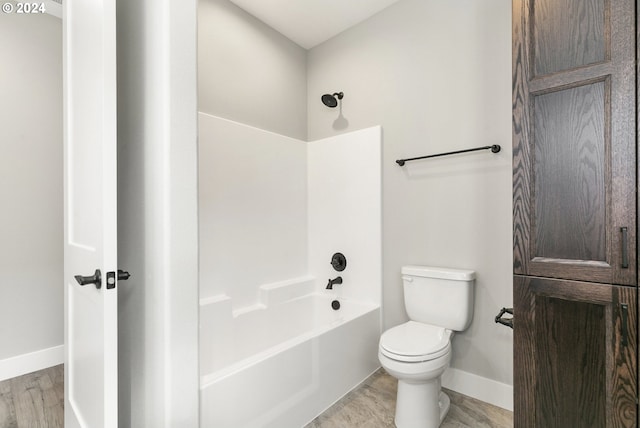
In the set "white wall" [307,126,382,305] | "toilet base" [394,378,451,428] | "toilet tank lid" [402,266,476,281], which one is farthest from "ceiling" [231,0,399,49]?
"toilet base" [394,378,451,428]

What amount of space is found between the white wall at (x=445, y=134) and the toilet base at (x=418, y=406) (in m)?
0.48

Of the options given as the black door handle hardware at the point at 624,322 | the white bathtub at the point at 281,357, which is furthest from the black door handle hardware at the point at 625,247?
the white bathtub at the point at 281,357

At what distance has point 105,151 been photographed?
1015mm

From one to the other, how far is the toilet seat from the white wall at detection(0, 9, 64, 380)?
248 centimetres

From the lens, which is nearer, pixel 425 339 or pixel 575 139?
pixel 575 139

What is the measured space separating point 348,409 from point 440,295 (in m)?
0.87

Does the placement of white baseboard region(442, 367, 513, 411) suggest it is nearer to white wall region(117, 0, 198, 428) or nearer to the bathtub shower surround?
the bathtub shower surround

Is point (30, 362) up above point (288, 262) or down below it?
below

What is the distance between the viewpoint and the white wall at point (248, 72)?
219 cm

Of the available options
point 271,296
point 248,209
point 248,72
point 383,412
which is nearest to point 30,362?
point 271,296

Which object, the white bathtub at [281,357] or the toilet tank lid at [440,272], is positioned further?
the toilet tank lid at [440,272]

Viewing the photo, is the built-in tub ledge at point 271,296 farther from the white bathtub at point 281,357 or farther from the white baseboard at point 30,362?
the white baseboard at point 30,362

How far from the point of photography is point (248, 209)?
2381mm

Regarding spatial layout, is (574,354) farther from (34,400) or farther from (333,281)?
(34,400)
